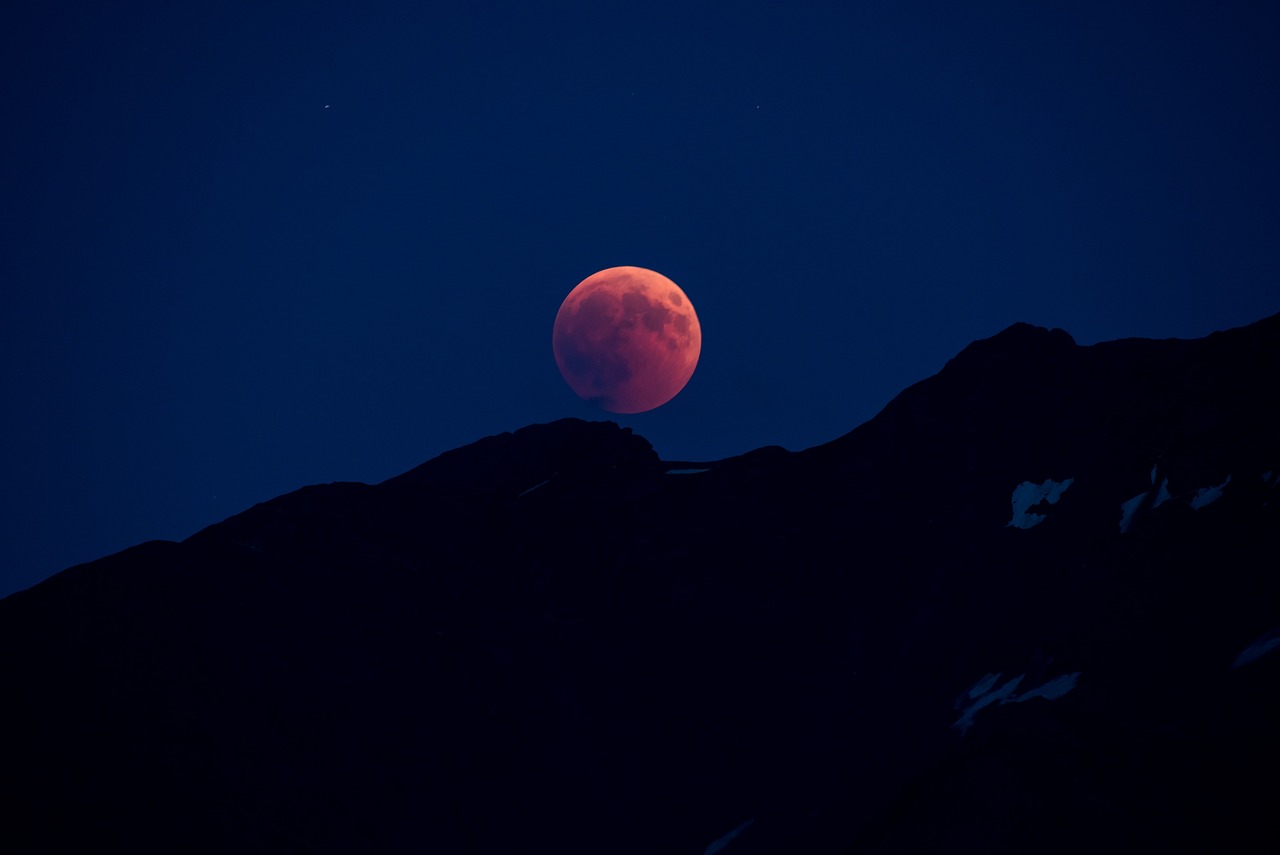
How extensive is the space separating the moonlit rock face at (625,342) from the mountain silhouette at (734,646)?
6568mm

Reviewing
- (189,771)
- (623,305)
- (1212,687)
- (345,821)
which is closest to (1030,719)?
(1212,687)

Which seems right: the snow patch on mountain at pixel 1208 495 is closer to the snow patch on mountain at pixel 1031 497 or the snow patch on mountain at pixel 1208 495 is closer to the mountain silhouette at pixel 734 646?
the mountain silhouette at pixel 734 646

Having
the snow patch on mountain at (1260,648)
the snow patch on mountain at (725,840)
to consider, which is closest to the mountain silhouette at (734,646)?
the snow patch on mountain at (1260,648)

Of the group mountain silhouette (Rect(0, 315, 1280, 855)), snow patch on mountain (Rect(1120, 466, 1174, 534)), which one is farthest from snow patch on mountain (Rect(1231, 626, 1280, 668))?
snow patch on mountain (Rect(1120, 466, 1174, 534))

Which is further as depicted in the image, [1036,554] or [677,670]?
[677,670]

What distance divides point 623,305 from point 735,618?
29.3m

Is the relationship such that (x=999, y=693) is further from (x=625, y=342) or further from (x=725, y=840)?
(x=625, y=342)

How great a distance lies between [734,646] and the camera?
189ft

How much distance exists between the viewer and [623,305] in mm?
76312

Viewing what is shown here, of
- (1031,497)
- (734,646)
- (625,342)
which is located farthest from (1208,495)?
(625,342)

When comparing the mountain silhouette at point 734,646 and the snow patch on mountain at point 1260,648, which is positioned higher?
the mountain silhouette at point 734,646

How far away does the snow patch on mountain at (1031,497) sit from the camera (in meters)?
54.2

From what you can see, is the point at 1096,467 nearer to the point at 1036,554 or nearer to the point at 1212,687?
the point at 1036,554

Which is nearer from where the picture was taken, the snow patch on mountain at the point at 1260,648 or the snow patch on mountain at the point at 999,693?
the snow patch on mountain at the point at 1260,648
